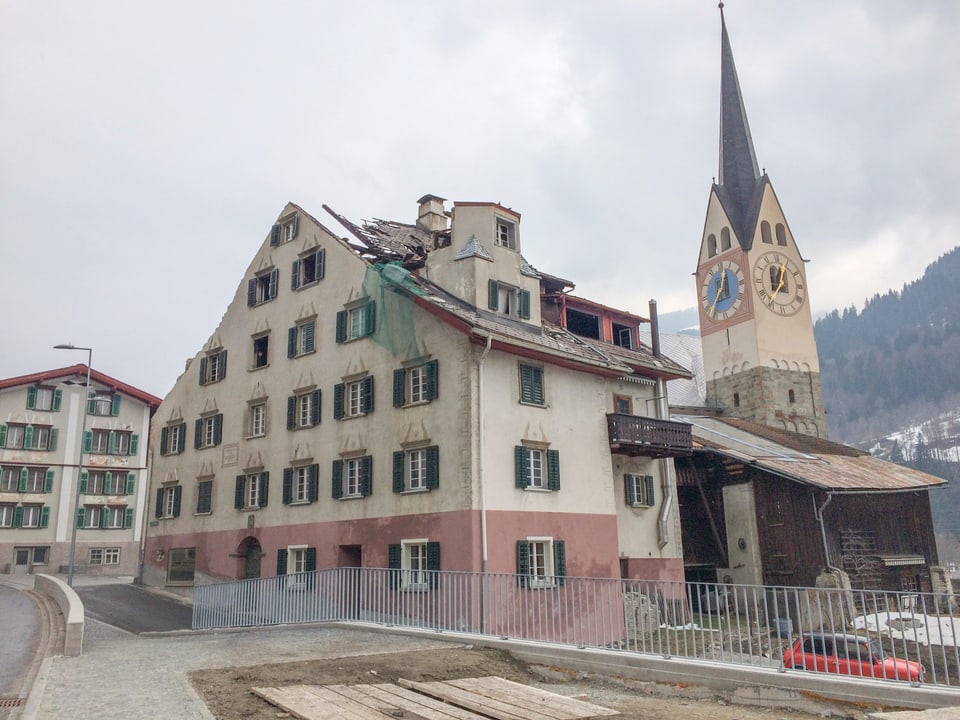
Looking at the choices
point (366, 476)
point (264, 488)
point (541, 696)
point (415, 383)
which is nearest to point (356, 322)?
point (415, 383)

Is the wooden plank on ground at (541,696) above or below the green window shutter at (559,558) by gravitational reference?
below

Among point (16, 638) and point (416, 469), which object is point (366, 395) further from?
point (16, 638)

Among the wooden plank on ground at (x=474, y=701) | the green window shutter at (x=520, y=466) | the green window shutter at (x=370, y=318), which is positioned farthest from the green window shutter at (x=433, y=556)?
the wooden plank on ground at (x=474, y=701)

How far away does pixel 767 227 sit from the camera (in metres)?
59.6

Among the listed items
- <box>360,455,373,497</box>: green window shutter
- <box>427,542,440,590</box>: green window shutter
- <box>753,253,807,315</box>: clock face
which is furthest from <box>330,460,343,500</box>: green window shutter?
<box>753,253,807,315</box>: clock face

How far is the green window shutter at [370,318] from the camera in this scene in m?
28.1

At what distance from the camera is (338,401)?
1137 inches

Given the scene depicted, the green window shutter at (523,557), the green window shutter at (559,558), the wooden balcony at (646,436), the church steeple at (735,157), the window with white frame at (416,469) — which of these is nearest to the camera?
the green window shutter at (523,557)

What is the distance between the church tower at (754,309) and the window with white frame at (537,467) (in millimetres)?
32491

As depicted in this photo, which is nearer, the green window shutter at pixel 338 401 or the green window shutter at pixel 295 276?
the green window shutter at pixel 338 401

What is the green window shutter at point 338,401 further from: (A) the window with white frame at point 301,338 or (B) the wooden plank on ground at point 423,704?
(B) the wooden plank on ground at point 423,704

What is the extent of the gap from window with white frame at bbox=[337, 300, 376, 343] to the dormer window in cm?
529

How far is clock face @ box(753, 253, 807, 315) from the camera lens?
57.8 meters

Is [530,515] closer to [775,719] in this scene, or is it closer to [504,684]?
[504,684]
